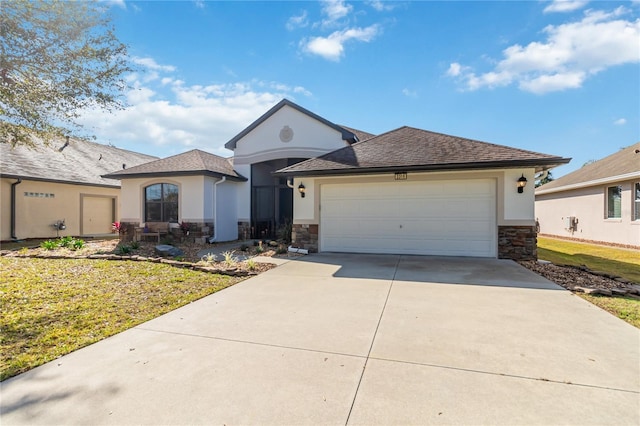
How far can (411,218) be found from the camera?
9.74m

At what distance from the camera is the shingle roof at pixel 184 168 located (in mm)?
12852

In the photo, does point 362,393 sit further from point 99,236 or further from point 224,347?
point 99,236

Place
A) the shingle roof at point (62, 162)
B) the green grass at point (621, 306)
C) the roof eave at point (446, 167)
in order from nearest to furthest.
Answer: the green grass at point (621, 306), the roof eave at point (446, 167), the shingle roof at point (62, 162)

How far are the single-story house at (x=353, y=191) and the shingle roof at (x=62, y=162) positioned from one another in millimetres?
3613

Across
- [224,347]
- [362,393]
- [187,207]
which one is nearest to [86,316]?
[224,347]

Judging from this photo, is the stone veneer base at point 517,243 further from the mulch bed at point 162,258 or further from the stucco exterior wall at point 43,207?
the stucco exterior wall at point 43,207

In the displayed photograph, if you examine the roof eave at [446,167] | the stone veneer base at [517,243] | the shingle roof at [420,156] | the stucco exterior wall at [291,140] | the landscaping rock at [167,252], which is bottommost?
the landscaping rock at [167,252]

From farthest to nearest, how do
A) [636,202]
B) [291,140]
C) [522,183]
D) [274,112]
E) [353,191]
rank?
[274,112]
[291,140]
[636,202]
[353,191]
[522,183]

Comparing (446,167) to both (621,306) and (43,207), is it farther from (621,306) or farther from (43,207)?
(43,207)

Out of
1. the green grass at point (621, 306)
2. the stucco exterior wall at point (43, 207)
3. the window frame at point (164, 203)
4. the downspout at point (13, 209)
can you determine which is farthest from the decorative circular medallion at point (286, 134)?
the downspout at point (13, 209)

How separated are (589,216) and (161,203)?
20.6m

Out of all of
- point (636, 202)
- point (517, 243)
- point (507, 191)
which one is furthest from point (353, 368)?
point (636, 202)

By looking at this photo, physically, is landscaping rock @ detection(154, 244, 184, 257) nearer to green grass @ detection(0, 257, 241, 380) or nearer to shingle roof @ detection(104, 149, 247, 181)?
green grass @ detection(0, 257, 241, 380)

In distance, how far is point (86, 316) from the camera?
14.7 ft
